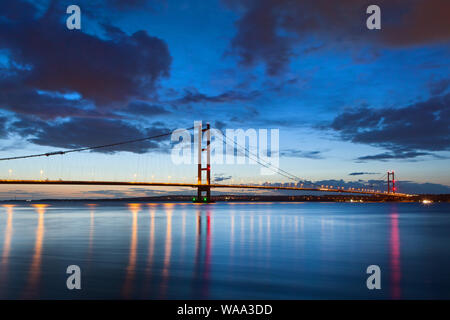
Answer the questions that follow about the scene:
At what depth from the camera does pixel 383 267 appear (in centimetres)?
1302

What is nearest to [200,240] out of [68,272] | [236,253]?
[236,253]

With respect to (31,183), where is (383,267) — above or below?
below

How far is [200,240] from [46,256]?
8.18 metres

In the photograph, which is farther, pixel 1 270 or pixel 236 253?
pixel 236 253

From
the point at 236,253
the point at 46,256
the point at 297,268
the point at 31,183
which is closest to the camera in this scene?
the point at 297,268

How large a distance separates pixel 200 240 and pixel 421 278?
11887 mm
